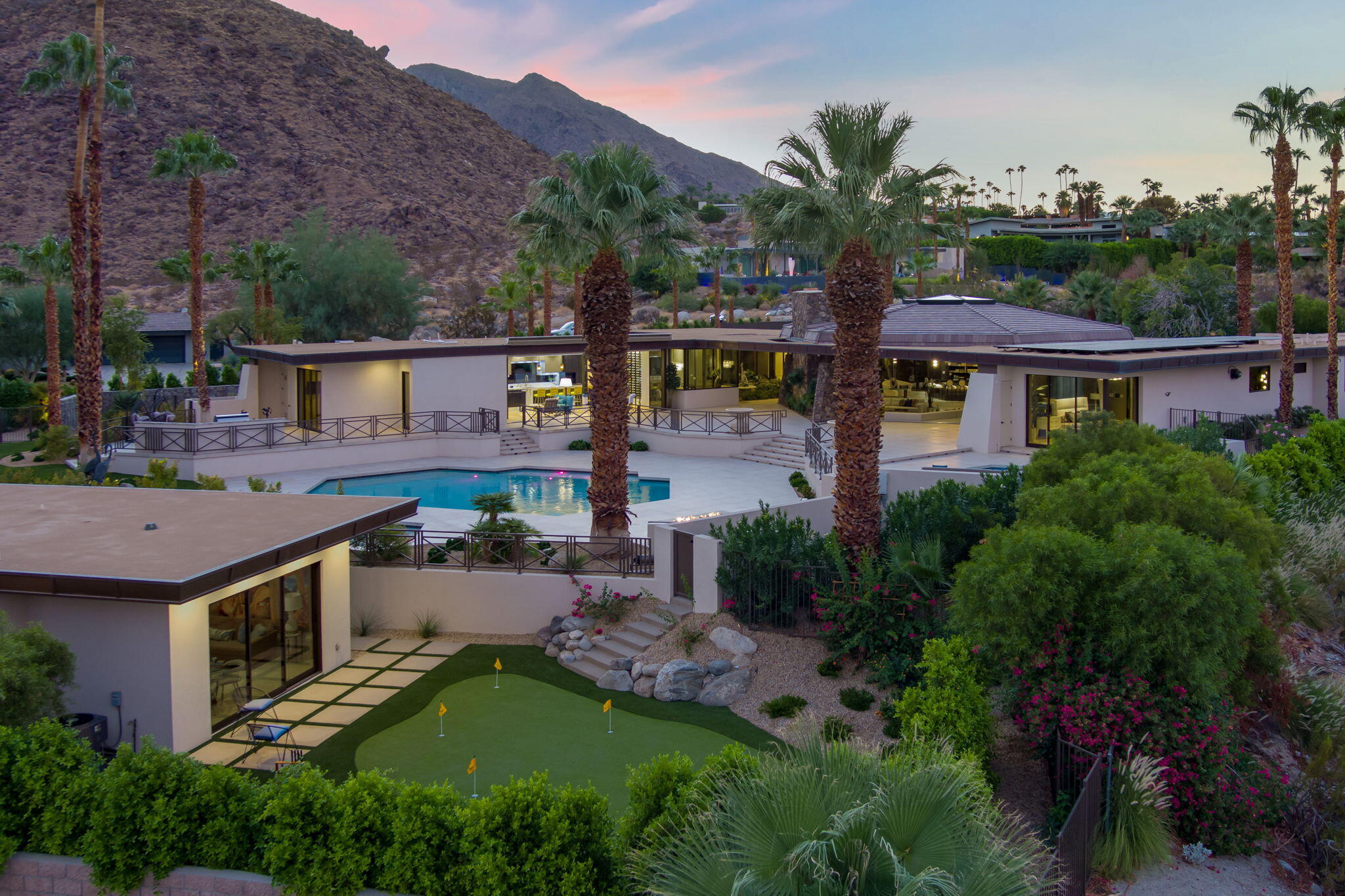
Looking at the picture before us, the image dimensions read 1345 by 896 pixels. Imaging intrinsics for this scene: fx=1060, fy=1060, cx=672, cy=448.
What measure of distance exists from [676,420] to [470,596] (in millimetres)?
16045

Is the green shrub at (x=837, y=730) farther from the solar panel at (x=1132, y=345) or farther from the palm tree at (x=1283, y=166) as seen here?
the palm tree at (x=1283, y=166)

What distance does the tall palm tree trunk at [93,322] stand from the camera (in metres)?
27.4

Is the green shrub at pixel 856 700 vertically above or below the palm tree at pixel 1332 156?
below

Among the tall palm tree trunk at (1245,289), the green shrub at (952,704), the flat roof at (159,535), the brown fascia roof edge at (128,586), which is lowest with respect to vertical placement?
the green shrub at (952,704)

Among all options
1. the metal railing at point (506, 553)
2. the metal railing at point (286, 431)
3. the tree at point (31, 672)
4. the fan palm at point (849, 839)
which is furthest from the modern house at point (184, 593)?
the metal railing at point (286, 431)

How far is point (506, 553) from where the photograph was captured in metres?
19.1

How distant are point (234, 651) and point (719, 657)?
6.98 meters

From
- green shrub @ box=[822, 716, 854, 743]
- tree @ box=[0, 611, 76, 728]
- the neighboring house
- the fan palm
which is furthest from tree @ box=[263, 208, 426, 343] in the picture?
the neighboring house

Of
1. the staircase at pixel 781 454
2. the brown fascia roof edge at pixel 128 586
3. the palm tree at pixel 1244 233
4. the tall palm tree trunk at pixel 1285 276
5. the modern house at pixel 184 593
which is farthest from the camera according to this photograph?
the palm tree at pixel 1244 233

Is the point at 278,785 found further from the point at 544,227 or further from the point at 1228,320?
the point at 1228,320

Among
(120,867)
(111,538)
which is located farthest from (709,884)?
(111,538)

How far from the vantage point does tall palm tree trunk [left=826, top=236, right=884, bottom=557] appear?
17.0m

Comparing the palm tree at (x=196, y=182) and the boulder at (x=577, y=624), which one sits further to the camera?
the palm tree at (x=196, y=182)

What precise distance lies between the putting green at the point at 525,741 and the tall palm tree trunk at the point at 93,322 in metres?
16.8
